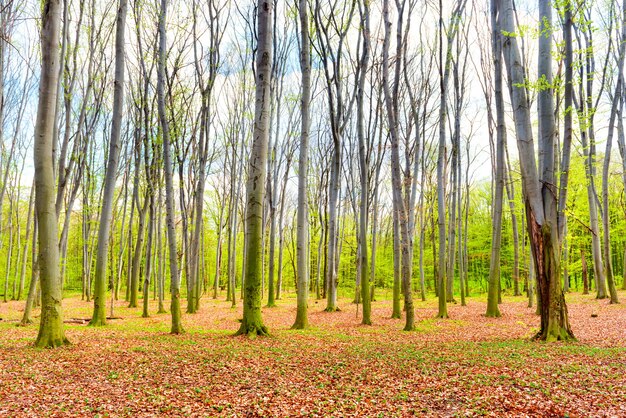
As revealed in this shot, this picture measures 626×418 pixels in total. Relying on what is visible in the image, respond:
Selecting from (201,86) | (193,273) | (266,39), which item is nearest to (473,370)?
(266,39)

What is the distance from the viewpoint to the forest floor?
3.96 m

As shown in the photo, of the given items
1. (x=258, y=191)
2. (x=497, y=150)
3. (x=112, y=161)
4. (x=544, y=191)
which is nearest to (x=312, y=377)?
(x=258, y=191)

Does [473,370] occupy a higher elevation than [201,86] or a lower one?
lower

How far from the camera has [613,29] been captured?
627 inches

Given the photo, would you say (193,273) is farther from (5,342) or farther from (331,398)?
(331,398)

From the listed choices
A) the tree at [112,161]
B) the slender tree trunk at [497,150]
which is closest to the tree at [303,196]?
the tree at [112,161]

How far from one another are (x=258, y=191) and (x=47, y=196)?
12.7ft

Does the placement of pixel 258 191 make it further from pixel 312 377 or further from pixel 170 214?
pixel 312 377

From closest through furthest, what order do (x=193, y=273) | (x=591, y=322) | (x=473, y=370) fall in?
(x=473, y=370)
(x=591, y=322)
(x=193, y=273)

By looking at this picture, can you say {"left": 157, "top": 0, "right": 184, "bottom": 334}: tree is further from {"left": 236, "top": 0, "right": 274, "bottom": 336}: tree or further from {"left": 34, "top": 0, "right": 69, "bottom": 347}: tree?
{"left": 34, "top": 0, "right": 69, "bottom": 347}: tree

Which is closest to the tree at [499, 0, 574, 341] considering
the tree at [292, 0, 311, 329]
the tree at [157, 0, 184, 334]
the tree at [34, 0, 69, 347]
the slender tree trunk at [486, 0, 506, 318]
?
the slender tree trunk at [486, 0, 506, 318]

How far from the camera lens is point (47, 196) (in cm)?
655

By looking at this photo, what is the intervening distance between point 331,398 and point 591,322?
33.0 feet

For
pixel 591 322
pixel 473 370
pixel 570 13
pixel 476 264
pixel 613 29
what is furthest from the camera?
pixel 476 264
